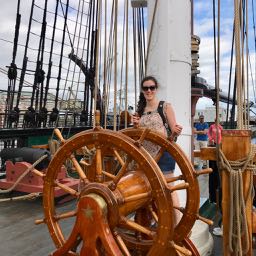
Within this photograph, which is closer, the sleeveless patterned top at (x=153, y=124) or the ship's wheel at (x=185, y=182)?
the ship's wheel at (x=185, y=182)

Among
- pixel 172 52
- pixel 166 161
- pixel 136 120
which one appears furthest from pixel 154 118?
pixel 172 52

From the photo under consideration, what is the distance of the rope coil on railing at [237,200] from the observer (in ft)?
5.52

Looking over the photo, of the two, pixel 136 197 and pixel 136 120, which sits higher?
pixel 136 120

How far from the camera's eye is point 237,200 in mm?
1687

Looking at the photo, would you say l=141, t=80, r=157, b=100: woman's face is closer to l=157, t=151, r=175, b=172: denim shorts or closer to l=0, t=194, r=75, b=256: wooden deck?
l=157, t=151, r=175, b=172: denim shorts

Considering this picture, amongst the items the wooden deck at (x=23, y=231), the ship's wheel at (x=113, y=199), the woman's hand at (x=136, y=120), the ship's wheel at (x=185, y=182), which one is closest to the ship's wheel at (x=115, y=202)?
the ship's wheel at (x=113, y=199)

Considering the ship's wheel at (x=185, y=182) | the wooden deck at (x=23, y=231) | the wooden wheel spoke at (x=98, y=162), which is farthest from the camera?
the wooden deck at (x=23, y=231)

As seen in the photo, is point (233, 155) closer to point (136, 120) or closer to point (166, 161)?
point (166, 161)

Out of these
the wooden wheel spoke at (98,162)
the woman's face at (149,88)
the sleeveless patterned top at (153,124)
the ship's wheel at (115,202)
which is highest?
the woman's face at (149,88)

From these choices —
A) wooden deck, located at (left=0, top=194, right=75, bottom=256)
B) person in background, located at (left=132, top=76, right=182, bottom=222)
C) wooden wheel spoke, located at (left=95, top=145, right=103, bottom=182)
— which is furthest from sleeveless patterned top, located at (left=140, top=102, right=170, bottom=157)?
wooden deck, located at (left=0, top=194, right=75, bottom=256)

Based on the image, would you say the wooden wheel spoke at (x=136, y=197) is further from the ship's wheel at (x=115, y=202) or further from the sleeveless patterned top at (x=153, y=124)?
the sleeveless patterned top at (x=153, y=124)

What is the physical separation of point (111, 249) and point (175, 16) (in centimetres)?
146

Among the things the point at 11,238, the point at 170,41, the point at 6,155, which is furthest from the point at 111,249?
the point at 6,155

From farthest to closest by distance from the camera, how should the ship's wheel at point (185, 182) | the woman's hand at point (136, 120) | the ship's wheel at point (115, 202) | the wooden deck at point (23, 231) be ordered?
the wooden deck at point (23, 231) < the woman's hand at point (136, 120) < the ship's wheel at point (185, 182) < the ship's wheel at point (115, 202)
